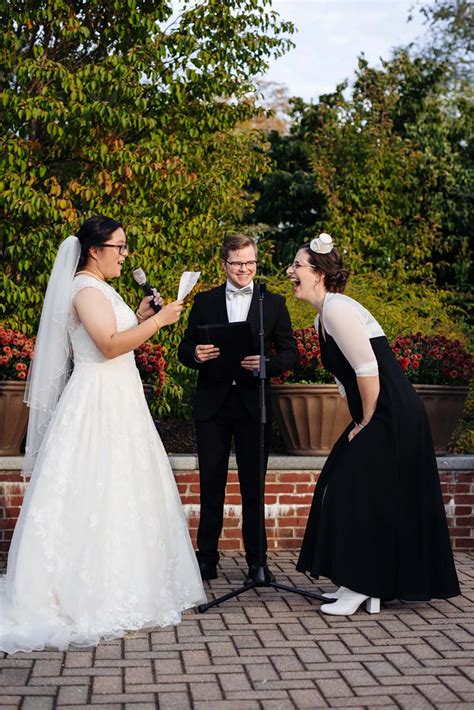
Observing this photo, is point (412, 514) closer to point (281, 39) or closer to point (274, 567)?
point (274, 567)

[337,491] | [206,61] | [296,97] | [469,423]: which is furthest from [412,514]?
[296,97]

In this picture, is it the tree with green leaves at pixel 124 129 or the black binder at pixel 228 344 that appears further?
the tree with green leaves at pixel 124 129

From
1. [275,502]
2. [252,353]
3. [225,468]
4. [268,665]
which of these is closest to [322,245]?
[252,353]

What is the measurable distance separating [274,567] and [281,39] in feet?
16.5

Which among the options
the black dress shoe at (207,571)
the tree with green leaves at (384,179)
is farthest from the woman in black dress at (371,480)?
the tree with green leaves at (384,179)

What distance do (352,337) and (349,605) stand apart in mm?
1525

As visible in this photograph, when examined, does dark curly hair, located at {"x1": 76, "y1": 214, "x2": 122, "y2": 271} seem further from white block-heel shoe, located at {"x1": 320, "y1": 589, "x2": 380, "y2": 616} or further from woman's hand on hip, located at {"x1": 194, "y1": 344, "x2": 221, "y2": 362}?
white block-heel shoe, located at {"x1": 320, "y1": 589, "x2": 380, "y2": 616}

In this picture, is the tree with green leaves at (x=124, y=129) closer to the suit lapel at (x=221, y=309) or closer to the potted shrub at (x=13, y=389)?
the potted shrub at (x=13, y=389)

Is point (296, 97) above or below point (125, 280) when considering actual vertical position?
above

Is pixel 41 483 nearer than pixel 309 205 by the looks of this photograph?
Yes

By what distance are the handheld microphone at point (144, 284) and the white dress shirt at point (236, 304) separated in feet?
3.32

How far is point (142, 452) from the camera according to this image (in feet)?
18.2

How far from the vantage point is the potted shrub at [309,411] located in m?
7.76

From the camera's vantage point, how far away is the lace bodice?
5.50 m
